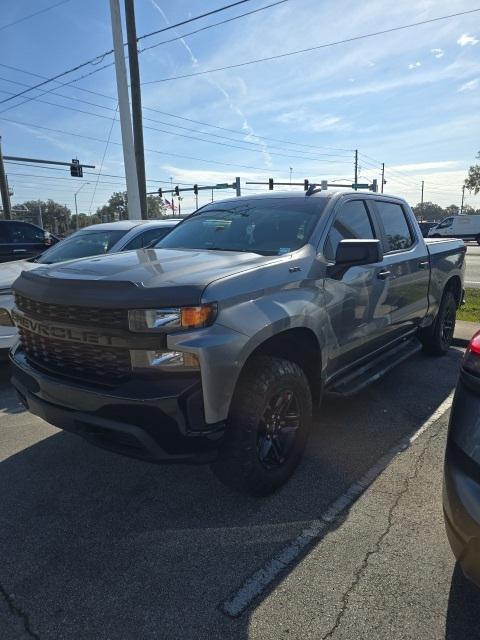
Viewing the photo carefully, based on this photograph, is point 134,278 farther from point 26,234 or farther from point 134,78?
point 134,78

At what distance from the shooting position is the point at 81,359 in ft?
8.97

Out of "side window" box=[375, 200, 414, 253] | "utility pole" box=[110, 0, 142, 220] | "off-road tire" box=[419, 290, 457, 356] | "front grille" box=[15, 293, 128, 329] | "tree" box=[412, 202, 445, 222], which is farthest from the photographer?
"tree" box=[412, 202, 445, 222]

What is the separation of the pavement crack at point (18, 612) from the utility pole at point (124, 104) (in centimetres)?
1149

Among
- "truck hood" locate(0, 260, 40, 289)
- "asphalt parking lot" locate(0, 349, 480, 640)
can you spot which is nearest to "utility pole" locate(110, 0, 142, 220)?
"truck hood" locate(0, 260, 40, 289)

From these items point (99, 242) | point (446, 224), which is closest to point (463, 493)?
point (99, 242)

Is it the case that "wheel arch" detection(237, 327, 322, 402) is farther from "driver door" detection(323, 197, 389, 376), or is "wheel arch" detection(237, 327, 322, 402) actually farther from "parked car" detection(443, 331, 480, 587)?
"parked car" detection(443, 331, 480, 587)

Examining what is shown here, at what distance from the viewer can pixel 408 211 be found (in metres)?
5.23

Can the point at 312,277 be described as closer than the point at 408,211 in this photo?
Yes

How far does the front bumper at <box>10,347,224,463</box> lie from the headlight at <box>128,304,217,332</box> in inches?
10.3

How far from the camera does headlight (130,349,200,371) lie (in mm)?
2416

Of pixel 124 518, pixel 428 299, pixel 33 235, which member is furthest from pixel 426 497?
pixel 33 235

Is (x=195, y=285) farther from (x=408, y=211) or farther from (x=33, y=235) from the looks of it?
(x=33, y=235)

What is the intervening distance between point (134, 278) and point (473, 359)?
1702 mm

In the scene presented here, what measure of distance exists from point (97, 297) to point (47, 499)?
1.42 meters
